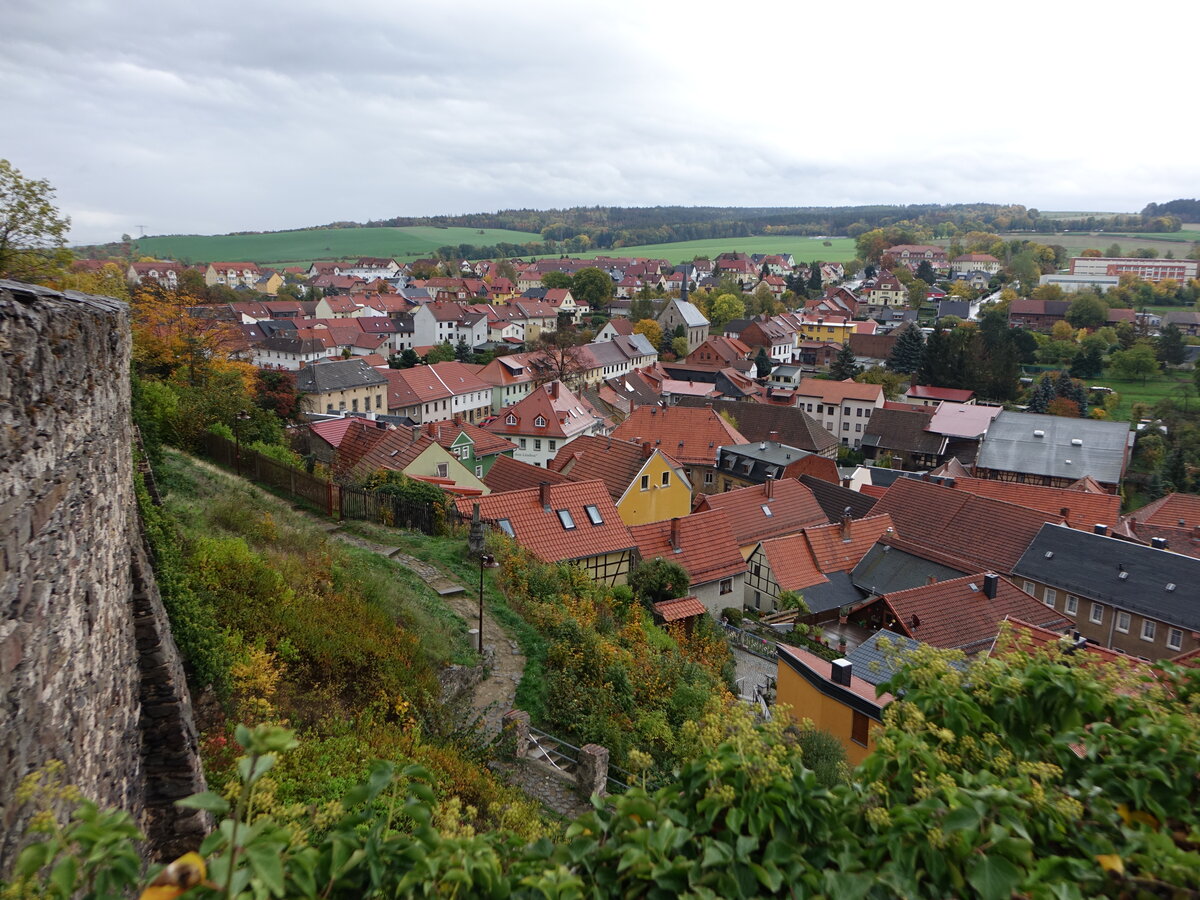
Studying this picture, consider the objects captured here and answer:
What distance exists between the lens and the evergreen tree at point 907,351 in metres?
73.4

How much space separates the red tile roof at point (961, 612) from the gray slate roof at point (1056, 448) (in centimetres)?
2802

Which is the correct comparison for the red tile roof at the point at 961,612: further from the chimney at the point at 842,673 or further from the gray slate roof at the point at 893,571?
the chimney at the point at 842,673

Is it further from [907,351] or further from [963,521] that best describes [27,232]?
[907,351]

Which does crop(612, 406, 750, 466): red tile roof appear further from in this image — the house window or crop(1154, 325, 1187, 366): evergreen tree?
crop(1154, 325, 1187, 366): evergreen tree

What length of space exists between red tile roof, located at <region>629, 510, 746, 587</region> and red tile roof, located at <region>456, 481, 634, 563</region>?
1.34 meters

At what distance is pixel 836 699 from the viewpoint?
14039mm

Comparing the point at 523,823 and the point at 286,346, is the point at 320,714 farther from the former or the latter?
the point at 286,346

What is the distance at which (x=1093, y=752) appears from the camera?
13.6 feet

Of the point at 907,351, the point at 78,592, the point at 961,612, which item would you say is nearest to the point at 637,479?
the point at 961,612

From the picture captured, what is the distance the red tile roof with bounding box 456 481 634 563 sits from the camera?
1919cm

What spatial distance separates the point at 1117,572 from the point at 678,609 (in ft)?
55.7

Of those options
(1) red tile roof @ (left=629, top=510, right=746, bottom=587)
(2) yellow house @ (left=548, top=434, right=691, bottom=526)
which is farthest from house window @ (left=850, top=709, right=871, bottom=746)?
(2) yellow house @ (left=548, top=434, right=691, bottom=526)

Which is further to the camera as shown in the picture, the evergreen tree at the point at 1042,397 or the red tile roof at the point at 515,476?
the evergreen tree at the point at 1042,397

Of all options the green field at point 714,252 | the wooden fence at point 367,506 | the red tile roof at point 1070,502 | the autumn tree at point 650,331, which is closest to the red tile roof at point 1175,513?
the red tile roof at point 1070,502
